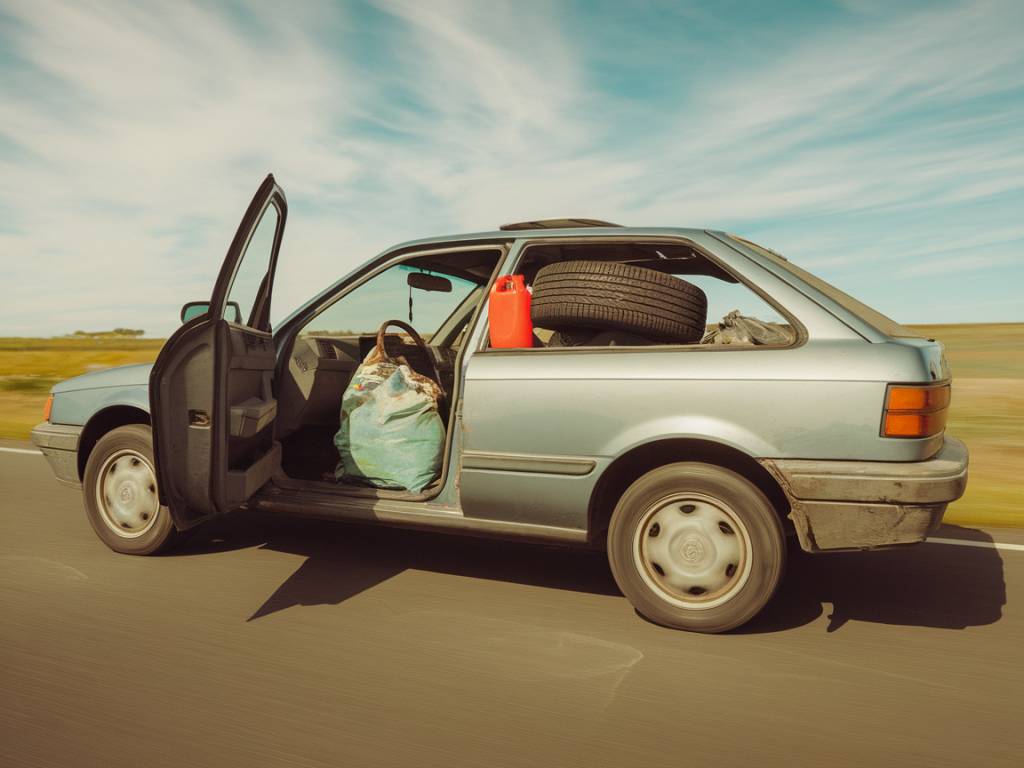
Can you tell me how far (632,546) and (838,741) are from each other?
1.22 metres

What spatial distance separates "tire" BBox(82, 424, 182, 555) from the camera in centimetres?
464

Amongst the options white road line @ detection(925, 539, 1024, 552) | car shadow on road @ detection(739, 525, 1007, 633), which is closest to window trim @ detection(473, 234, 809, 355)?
car shadow on road @ detection(739, 525, 1007, 633)

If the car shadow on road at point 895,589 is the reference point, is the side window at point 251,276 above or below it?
above

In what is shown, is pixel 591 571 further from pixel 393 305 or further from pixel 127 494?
pixel 127 494

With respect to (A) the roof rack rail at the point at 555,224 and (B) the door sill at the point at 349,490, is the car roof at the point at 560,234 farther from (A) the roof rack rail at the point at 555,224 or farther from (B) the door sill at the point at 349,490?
(B) the door sill at the point at 349,490

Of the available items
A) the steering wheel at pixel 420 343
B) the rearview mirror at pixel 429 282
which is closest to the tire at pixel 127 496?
the steering wheel at pixel 420 343

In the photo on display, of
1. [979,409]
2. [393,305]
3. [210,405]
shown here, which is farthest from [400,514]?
[979,409]

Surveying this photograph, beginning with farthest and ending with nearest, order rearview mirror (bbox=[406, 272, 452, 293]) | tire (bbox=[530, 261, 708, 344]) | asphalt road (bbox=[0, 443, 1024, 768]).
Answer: rearview mirror (bbox=[406, 272, 452, 293]) → tire (bbox=[530, 261, 708, 344]) → asphalt road (bbox=[0, 443, 1024, 768])

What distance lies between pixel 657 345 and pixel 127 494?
3037 millimetres

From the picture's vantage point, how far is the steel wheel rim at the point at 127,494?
466 centimetres

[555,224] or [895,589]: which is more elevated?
[555,224]

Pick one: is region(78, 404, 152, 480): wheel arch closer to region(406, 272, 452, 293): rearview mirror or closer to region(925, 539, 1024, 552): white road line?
region(406, 272, 452, 293): rearview mirror

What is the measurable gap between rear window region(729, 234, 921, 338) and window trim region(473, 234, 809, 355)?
0.17 m

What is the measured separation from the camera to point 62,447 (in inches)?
194
